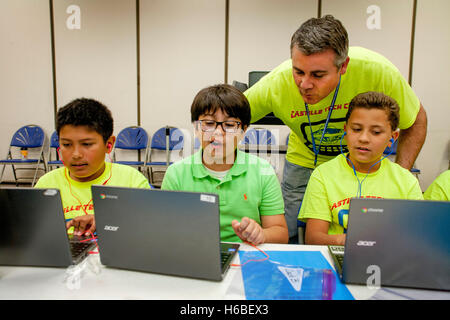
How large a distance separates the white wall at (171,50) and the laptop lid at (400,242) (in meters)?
3.60

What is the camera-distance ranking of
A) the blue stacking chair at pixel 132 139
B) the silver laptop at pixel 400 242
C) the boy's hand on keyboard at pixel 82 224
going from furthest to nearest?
the blue stacking chair at pixel 132 139
the boy's hand on keyboard at pixel 82 224
the silver laptop at pixel 400 242

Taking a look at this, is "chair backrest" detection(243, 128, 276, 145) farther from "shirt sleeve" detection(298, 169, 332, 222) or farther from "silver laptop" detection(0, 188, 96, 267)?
"silver laptop" detection(0, 188, 96, 267)

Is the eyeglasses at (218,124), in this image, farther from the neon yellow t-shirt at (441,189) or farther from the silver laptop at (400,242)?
the neon yellow t-shirt at (441,189)

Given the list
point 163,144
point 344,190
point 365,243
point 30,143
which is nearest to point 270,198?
point 344,190

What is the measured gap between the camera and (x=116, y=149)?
434 centimetres

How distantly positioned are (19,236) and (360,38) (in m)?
4.49

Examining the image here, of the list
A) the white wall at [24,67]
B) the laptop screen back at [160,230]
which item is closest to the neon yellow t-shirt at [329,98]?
the laptop screen back at [160,230]

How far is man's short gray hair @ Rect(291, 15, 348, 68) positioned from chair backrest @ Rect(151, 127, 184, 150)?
10.1ft

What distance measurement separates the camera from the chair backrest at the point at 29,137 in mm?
4246

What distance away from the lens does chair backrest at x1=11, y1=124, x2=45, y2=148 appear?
4.25m

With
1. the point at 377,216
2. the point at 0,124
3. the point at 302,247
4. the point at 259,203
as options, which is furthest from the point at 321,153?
the point at 0,124

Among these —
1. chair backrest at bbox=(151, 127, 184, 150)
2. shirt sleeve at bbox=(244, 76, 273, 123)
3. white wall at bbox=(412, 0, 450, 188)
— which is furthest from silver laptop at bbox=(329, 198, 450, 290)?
white wall at bbox=(412, 0, 450, 188)

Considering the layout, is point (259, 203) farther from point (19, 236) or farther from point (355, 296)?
point (19, 236)

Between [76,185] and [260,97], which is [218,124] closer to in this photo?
[260,97]
